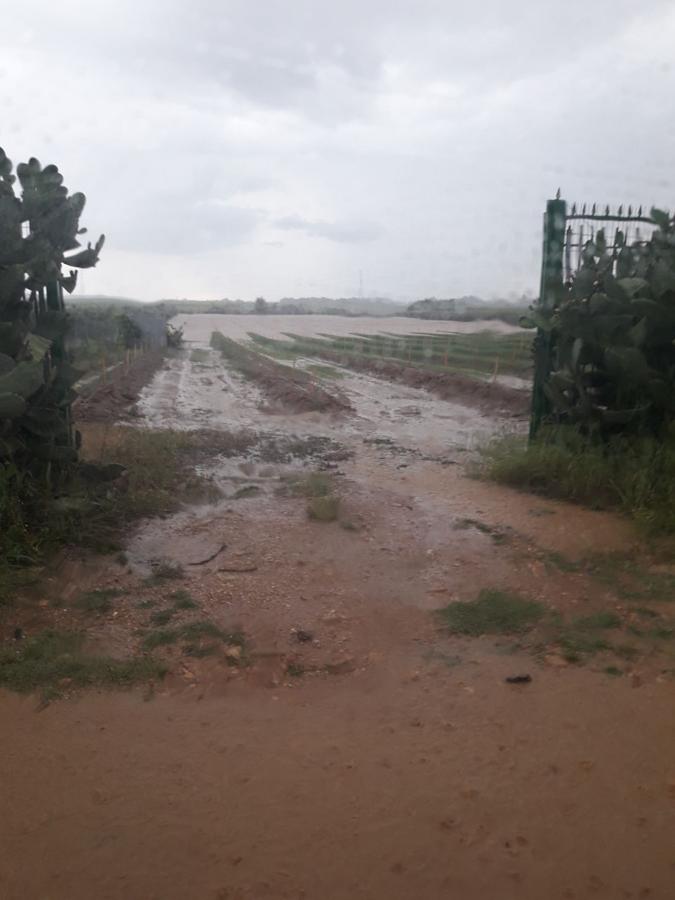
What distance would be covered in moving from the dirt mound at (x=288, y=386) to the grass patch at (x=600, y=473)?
270 inches

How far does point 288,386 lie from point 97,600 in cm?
1307

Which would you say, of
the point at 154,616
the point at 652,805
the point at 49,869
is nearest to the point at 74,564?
the point at 154,616

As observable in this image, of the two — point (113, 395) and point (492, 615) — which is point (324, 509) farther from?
point (113, 395)

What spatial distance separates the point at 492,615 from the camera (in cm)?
477

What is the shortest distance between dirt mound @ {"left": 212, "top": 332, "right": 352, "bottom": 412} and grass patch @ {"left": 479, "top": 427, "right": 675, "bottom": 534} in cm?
685

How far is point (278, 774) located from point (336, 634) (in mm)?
1420

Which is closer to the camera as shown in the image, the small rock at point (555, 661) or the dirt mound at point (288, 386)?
the small rock at point (555, 661)

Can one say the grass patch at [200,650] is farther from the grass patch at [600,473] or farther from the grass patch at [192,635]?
the grass patch at [600,473]

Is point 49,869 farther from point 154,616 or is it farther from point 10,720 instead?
point 154,616

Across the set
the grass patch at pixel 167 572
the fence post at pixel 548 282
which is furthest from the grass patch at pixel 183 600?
the fence post at pixel 548 282

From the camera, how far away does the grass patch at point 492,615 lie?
4605 millimetres

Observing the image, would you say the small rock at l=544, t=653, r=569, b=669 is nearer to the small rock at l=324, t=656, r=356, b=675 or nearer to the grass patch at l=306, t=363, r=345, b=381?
the small rock at l=324, t=656, r=356, b=675

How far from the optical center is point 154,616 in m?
4.75

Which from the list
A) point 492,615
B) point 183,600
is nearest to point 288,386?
point 183,600
